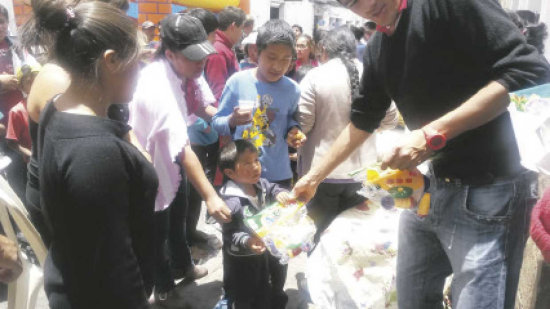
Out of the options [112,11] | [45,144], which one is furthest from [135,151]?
[112,11]

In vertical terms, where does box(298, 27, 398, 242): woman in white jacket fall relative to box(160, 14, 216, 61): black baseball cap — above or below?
below

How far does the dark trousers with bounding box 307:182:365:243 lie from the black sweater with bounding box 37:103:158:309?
1.65 metres

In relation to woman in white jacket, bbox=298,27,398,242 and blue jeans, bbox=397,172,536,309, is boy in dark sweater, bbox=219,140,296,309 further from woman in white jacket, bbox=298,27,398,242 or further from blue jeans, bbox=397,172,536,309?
blue jeans, bbox=397,172,536,309

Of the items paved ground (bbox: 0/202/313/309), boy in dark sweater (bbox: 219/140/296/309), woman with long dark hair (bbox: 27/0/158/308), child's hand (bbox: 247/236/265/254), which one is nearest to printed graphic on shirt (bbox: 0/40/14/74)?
paved ground (bbox: 0/202/313/309)

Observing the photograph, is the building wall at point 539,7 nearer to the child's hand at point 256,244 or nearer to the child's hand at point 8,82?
the child's hand at point 256,244

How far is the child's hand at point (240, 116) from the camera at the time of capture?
2.67 meters

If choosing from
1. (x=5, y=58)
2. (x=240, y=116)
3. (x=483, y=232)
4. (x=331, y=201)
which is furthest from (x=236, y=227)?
(x=5, y=58)

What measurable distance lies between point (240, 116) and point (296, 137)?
41cm

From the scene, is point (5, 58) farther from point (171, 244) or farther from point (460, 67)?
point (460, 67)

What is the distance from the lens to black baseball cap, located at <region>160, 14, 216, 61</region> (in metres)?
2.40

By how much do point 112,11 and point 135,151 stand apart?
46 centimetres

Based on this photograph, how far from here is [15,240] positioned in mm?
1612

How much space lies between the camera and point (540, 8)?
6.29 metres

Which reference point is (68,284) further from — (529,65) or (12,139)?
(12,139)
